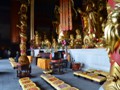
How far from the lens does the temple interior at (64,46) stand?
0.80m

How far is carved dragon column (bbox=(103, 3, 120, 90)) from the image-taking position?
0.66 metres

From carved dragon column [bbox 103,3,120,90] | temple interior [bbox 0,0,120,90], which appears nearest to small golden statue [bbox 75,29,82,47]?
temple interior [bbox 0,0,120,90]

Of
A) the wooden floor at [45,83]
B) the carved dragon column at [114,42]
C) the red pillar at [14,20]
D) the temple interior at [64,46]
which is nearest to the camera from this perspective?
the carved dragon column at [114,42]

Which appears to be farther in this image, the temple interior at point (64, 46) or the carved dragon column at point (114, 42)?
the temple interior at point (64, 46)

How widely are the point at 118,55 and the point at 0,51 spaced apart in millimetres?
11029

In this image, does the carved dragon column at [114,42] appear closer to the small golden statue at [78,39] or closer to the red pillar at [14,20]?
the small golden statue at [78,39]

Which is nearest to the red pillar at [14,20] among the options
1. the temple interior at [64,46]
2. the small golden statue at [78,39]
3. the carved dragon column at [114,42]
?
the temple interior at [64,46]

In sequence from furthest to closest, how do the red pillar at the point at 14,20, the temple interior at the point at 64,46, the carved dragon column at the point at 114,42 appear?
the red pillar at the point at 14,20
the temple interior at the point at 64,46
the carved dragon column at the point at 114,42

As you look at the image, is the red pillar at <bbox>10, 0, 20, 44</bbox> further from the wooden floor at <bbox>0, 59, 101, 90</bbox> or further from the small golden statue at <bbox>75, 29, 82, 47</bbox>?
the wooden floor at <bbox>0, 59, 101, 90</bbox>

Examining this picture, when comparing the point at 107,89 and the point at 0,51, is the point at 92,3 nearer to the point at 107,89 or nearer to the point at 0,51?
the point at 107,89

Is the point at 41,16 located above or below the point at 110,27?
above

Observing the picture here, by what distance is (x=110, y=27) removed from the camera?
0.67m

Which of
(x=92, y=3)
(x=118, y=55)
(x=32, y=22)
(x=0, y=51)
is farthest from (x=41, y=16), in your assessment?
(x=118, y=55)

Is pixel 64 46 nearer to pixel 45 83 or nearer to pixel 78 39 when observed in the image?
pixel 78 39
